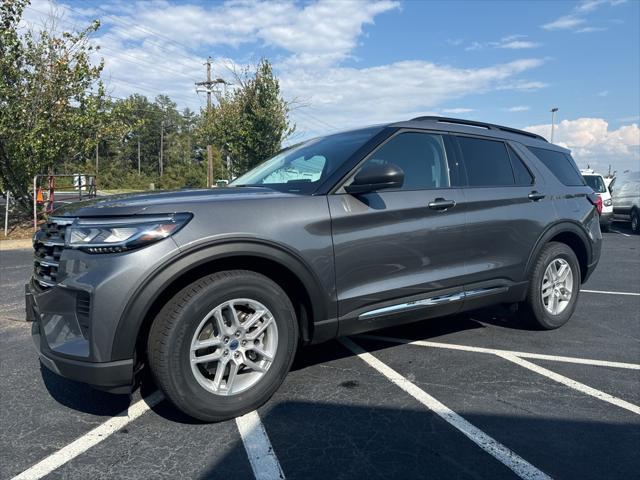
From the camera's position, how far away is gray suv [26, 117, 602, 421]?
2547 millimetres

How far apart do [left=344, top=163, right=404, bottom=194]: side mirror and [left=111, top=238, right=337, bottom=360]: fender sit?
2.12ft

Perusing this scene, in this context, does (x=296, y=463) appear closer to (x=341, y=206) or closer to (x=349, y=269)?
(x=349, y=269)

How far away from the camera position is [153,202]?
271 centimetres

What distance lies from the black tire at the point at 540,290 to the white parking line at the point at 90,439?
3.28 m

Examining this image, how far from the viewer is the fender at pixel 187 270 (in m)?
2.51

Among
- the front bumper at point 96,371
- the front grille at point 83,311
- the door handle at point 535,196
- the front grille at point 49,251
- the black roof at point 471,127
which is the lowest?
the front bumper at point 96,371

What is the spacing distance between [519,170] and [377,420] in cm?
277

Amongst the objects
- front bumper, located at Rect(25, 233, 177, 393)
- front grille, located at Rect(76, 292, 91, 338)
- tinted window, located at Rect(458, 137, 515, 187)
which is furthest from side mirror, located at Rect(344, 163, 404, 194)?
front grille, located at Rect(76, 292, 91, 338)

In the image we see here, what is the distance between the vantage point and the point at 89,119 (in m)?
13.7

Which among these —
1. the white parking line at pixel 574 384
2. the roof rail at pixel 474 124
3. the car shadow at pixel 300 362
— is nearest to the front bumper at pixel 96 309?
the car shadow at pixel 300 362

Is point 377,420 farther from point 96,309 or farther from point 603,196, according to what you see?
point 603,196

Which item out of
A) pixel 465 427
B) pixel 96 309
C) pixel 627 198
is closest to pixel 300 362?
→ pixel 465 427

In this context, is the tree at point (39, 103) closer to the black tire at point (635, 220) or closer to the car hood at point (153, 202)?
the car hood at point (153, 202)

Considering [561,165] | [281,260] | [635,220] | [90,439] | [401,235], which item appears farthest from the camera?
[635,220]
